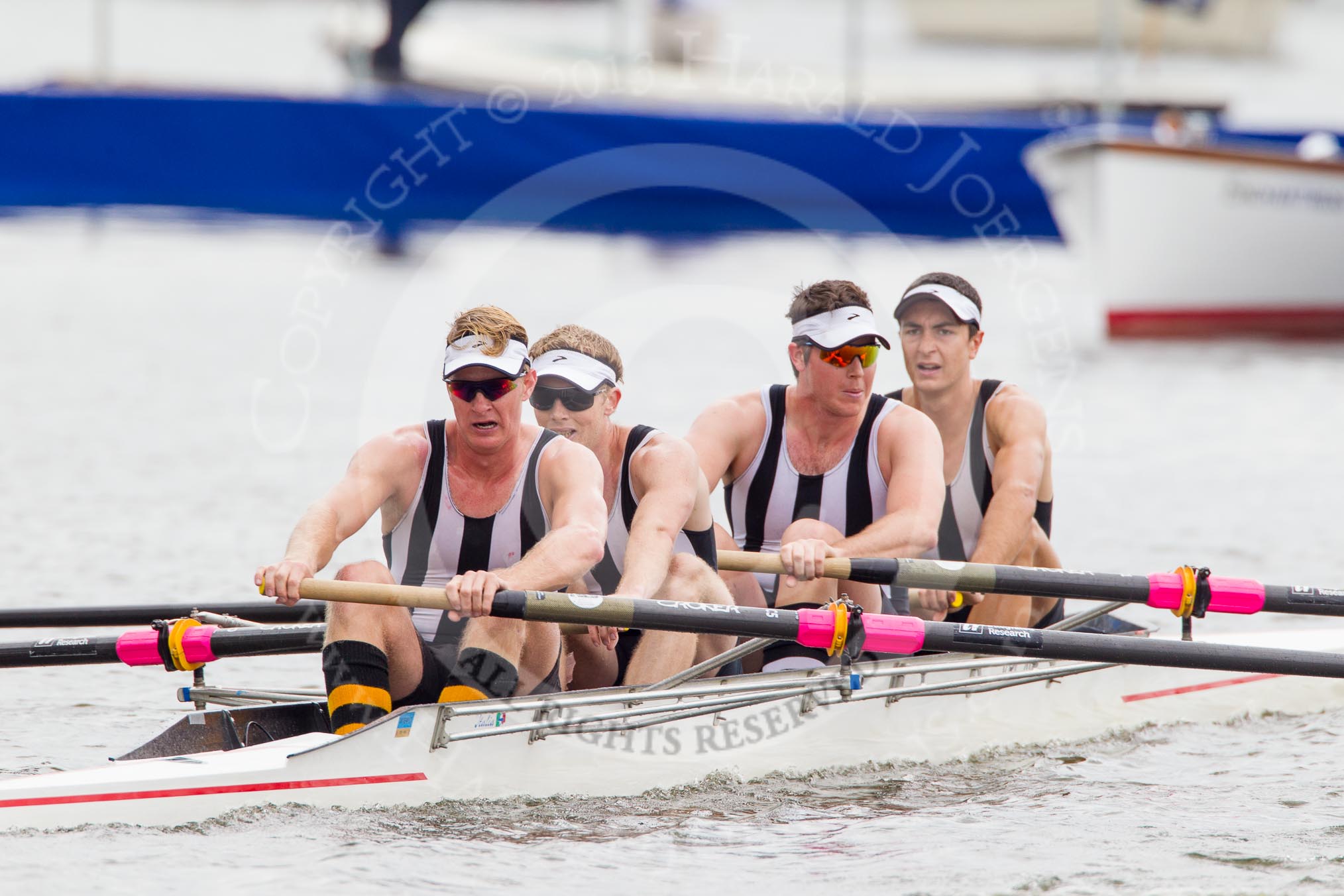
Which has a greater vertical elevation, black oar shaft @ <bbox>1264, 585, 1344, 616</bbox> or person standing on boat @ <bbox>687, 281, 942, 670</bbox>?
person standing on boat @ <bbox>687, 281, 942, 670</bbox>

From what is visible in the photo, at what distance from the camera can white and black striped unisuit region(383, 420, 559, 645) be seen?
18.8ft

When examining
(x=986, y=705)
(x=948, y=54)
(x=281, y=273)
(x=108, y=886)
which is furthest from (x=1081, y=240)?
(x=948, y=54)

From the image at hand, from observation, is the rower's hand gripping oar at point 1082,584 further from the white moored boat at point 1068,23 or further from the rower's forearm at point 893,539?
the white moored boat at point 1068,23

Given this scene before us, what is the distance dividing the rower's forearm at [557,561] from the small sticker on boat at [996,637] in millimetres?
1241

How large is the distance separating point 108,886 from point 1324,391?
1317 centimetres

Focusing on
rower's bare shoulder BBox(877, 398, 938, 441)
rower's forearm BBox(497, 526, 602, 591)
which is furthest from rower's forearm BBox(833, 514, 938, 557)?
rower's forearm BBox(497, 526, 602, 591)

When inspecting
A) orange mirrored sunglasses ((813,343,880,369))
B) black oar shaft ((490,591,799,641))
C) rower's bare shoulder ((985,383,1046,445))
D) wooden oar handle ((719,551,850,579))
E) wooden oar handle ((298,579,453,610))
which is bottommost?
black oar shaft ((490,591,799,641))

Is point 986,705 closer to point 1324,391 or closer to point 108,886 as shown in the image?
point 108,886

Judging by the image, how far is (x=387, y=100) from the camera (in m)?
15.8

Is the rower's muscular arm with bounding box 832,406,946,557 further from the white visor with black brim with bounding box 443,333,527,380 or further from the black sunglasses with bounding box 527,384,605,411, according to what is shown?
the white visor with black brim with bounding box 443,333,527,380

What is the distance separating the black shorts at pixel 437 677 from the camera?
5.66 metres

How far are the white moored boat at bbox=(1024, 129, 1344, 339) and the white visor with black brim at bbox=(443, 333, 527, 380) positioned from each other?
441 inches

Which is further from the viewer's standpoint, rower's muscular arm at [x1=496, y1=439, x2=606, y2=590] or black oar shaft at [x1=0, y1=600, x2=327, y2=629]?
black oar shaft at [x1=0, y1=600, x2=327, y2=629]

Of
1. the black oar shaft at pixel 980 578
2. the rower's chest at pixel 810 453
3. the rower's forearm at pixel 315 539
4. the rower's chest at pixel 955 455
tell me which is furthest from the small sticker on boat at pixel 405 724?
the rower's chest at pixel 955 455
